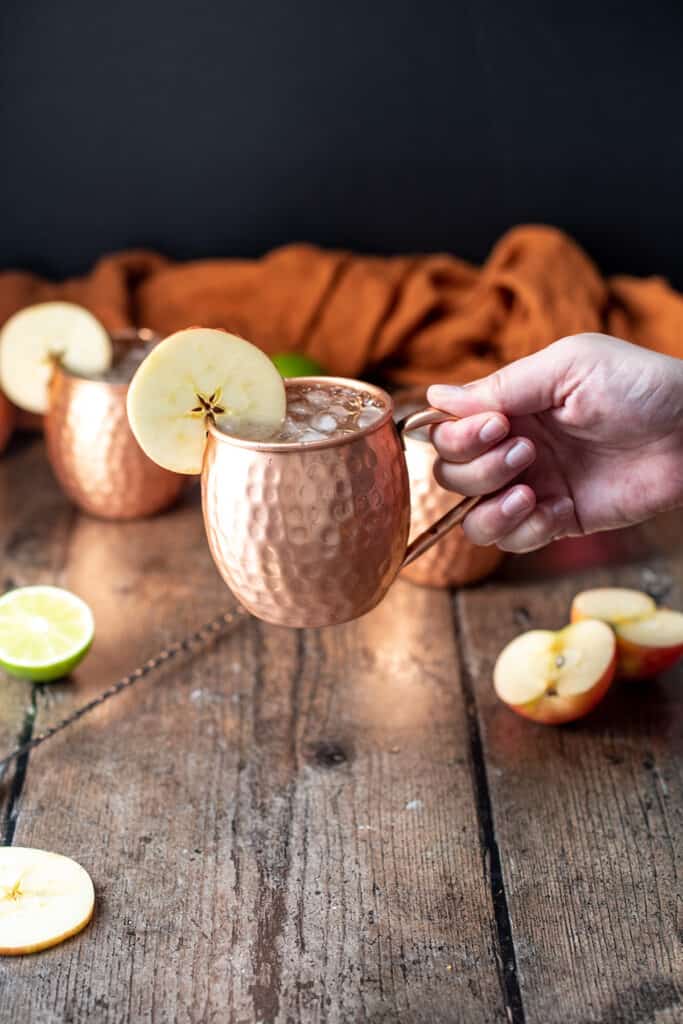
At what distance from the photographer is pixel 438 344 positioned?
2.12 metres

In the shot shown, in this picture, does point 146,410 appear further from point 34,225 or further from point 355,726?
point 34,225

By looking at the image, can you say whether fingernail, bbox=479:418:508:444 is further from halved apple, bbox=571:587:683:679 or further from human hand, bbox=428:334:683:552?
halved apple, bbox=571:587:683:679

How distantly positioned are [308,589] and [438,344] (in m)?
1.13

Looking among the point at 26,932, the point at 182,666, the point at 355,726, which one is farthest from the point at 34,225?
the point at 26,932

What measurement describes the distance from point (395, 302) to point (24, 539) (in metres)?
0.78

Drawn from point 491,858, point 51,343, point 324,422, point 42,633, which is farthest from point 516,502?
point 51,343

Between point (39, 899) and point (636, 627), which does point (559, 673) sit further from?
point (39, 899)

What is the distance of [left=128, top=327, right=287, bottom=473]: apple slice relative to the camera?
1.01 meters

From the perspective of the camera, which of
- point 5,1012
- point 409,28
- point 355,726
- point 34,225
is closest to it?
point 5,1012

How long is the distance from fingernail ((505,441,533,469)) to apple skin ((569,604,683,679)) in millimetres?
Result: 311

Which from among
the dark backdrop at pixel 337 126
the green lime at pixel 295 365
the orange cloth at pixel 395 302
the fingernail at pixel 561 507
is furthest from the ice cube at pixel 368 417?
the dark backdrop at pixel 337 126

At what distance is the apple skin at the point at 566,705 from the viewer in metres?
1.33

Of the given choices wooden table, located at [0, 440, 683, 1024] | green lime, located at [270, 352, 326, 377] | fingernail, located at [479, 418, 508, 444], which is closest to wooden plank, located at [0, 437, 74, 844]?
wooden table, located at [0, 440, 683, 1024]

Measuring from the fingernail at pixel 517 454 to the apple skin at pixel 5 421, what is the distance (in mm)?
1020
